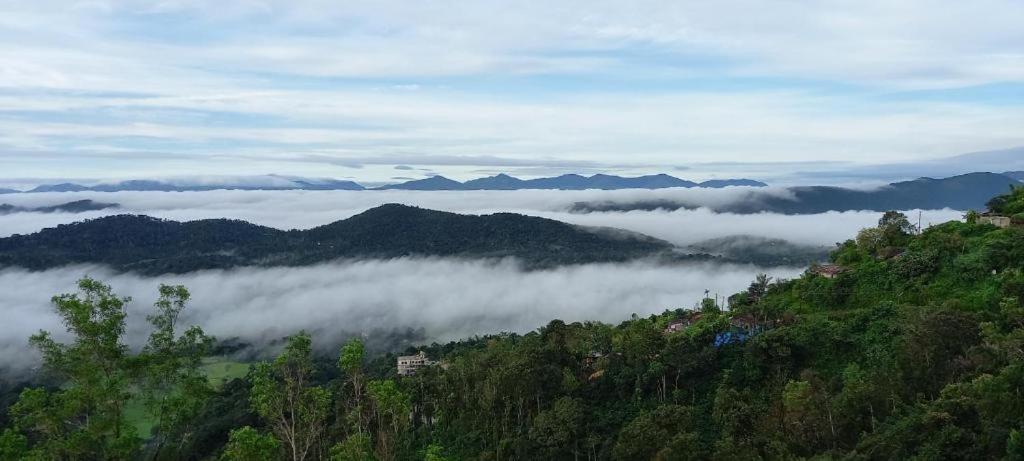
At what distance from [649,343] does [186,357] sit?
2414 centimetres

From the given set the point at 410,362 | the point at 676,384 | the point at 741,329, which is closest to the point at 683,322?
the point at 741,329

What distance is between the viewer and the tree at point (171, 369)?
1641cm

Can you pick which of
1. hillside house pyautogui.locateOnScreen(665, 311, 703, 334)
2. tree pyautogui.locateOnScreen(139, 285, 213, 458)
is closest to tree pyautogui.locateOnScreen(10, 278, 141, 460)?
tree pyautogui.locateOnScreen(139, 285, 213, 458)

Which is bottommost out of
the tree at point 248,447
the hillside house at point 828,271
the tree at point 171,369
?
the hillside house at point 828,271

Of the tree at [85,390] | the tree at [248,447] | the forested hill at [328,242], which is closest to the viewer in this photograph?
the tree at [248,447]

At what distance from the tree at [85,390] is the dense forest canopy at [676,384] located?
1.9 inches

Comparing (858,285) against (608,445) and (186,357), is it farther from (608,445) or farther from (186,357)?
(186,357)

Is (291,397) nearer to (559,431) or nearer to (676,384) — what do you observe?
(559,431)

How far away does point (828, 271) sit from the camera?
142 feet

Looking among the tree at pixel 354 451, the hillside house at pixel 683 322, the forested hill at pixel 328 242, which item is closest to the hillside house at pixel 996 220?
the hillside house at pixel 683 322

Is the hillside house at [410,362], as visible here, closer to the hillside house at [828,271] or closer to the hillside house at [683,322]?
the hillside house at [683,322]

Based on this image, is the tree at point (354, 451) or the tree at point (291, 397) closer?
the tree at point (291, 397)

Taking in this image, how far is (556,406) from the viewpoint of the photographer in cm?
3161

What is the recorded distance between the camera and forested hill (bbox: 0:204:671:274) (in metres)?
136
